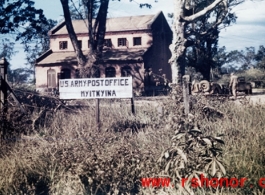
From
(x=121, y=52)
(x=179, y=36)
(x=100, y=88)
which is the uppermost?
(x=121, y=52)

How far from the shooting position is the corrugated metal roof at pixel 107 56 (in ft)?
100

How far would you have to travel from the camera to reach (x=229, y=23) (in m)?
30.2

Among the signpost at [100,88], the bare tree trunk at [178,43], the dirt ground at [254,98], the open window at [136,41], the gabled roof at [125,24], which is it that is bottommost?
the dirt ground at [254,98]

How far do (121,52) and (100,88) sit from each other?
26388 millimetres

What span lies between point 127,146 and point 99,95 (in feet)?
8.01

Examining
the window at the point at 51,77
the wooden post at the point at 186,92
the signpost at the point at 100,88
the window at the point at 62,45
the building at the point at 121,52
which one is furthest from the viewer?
the window at the point at 62,45

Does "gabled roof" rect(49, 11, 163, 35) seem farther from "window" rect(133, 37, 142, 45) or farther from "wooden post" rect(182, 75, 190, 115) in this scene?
"wooden post" rect(182, 75, 190, 115)

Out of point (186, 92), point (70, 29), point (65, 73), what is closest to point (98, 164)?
point (186, 92)

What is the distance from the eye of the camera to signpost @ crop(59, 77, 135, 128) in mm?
7195

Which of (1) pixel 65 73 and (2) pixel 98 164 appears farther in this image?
(1) pixel 65 73

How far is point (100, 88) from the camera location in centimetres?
724

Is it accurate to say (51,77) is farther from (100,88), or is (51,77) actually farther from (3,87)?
(100,88)

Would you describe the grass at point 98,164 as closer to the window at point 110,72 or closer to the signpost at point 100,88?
the signpost at point 100,88

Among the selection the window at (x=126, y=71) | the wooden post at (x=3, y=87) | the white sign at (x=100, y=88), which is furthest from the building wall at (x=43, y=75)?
the white sign at (x=100, y=88)
